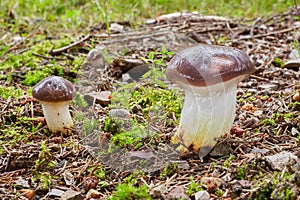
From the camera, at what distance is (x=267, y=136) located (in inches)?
117

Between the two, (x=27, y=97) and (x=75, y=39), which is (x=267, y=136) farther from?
(x=75, y=39)

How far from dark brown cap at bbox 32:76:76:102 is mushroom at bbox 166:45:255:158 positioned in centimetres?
85

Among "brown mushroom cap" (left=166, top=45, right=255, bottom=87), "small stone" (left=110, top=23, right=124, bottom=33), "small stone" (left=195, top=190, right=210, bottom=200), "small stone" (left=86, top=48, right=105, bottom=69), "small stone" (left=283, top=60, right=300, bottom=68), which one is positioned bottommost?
"small stone" (left=195, top=190, right=210, bottom=200)

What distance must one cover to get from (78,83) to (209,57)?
2.00 meters

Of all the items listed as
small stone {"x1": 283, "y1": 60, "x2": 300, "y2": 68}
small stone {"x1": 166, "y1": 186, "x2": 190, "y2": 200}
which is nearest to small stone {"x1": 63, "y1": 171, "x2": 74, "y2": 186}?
small stone {"x1": 166, "y1": 186, "x2": 190, "y2": 200}

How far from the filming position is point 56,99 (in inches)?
122

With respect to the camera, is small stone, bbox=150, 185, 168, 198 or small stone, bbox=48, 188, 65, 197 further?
small stone, bbox=48, 188, 65, 197

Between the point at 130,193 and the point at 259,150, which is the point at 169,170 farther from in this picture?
the point at 259,150

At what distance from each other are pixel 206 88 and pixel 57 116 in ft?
4.14

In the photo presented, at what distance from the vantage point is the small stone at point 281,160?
2438 mm

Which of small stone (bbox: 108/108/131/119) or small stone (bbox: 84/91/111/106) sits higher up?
small stone (bbox: 84/91/111/106)

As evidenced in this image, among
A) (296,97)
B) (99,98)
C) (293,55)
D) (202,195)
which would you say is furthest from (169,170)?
(293,55)

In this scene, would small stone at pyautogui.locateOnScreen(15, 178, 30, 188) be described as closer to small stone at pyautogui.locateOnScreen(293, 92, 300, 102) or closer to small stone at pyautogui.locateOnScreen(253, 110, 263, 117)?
small stone at pyautogui.locateOnScreen(253, 110, 263, 117)

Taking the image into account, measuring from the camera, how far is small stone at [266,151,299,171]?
2438 millimetres
